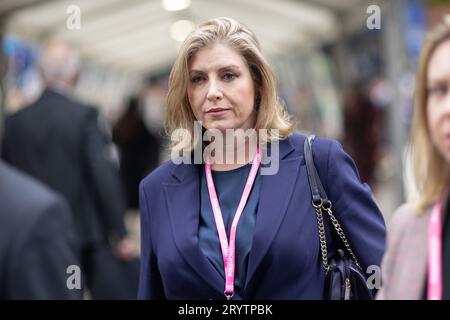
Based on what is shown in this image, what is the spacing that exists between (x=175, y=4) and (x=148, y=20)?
1249 millimetres

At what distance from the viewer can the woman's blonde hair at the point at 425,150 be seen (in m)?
2.17

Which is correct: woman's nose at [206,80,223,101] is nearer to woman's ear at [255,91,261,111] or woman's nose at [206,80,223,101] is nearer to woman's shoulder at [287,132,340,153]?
woman's ear at [255,91,261,111]

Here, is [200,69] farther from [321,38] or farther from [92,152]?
[321,38]

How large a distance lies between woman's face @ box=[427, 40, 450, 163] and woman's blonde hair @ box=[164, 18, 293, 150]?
83cm

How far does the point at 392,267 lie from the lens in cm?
229

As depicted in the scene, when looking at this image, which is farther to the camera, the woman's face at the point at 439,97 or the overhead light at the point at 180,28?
the overhead light at the point at 180,28

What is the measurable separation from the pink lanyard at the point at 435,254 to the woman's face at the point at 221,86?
3.33 ft

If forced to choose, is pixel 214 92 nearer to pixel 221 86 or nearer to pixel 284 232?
pixel 221 86

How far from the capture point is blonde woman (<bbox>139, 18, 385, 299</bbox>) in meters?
2.92

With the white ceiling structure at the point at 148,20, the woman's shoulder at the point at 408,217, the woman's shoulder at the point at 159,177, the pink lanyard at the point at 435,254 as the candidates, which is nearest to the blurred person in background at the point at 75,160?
the woman's shoulder at the point at 159,177

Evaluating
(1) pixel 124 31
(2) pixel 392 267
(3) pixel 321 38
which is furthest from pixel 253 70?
(1) pixel 124 31

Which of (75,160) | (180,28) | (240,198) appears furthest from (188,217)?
(180,28)

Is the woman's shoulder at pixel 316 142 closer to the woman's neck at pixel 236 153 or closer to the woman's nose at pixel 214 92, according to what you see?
the woman's neck at pixel 236 153

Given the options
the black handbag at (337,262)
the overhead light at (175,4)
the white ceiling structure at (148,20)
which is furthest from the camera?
the overhead light at (175,4)
